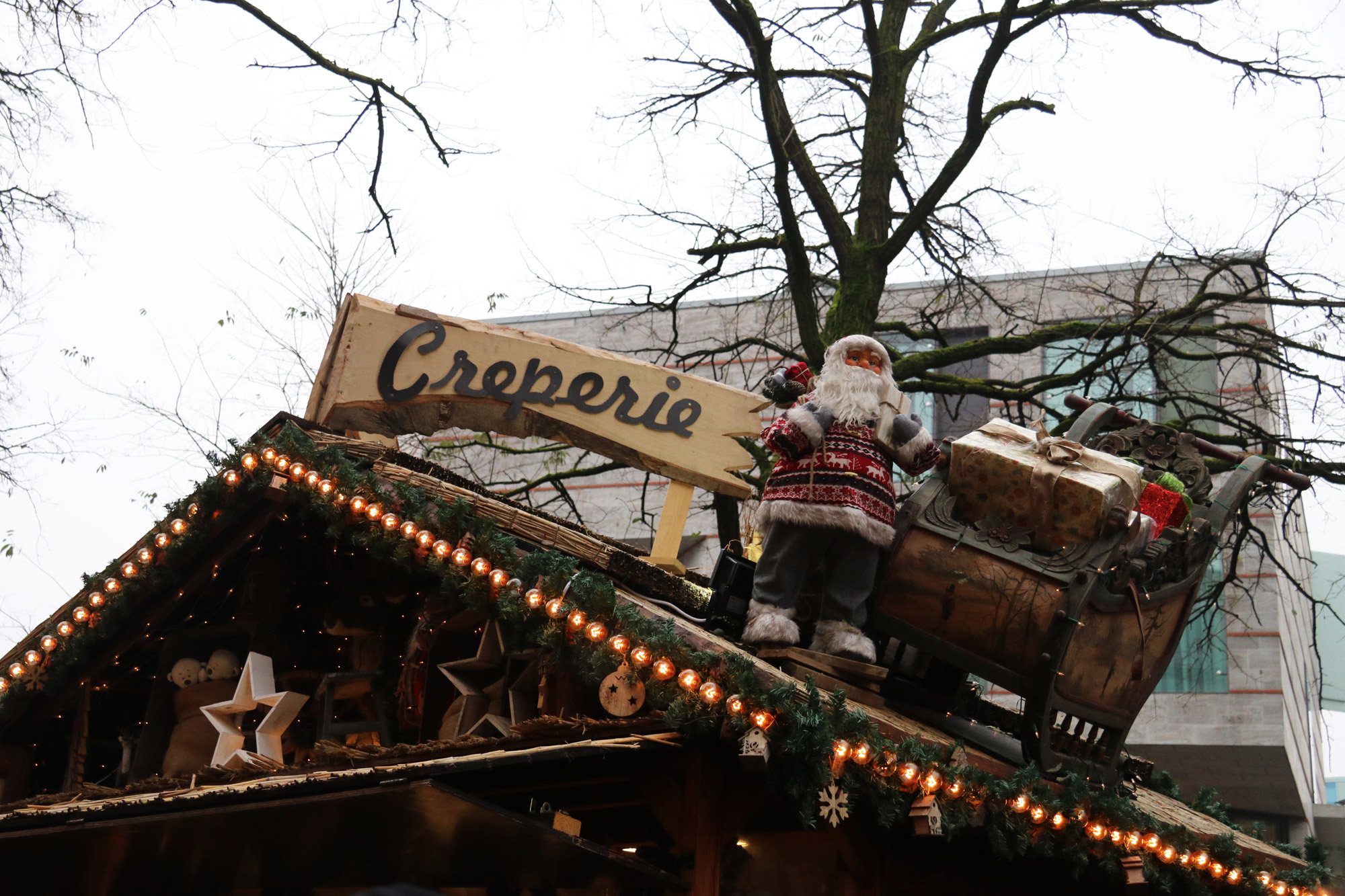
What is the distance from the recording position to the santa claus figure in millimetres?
6949

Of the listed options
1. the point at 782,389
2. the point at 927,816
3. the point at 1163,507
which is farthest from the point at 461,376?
the point at 1163,507

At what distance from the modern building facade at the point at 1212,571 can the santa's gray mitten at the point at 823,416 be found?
5269mm

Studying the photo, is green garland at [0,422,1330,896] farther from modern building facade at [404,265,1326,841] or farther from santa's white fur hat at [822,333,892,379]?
modern building facade at [404,265,1326,841]

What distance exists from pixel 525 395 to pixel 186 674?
2865mm

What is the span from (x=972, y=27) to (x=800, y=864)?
935 centimetres

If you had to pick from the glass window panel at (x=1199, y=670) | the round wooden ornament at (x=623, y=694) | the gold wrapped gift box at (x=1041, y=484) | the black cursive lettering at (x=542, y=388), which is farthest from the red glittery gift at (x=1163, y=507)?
the glass window panel at (x=1199, y=670)

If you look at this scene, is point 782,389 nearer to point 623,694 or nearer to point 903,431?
point 903,431

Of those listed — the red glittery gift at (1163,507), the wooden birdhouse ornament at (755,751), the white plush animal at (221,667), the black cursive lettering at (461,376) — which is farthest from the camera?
the white plush animal at (221,667)

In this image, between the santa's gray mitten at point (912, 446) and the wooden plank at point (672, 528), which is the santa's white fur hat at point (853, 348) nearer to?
the santa's gray mitten at point (912, 446)

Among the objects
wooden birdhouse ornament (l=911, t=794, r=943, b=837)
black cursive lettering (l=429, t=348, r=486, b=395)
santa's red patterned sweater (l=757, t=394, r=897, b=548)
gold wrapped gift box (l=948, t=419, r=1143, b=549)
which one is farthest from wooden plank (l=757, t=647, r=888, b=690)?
black cursive lettering (l=429, t=348, r=486, b=395)

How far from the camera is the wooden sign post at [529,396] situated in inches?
314

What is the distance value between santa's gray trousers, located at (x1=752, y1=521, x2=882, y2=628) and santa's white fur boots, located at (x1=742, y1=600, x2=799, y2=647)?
0.58 ft

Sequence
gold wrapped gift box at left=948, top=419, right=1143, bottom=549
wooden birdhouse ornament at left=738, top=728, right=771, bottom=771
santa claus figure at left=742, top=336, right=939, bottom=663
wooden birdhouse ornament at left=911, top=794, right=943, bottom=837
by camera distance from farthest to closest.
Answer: santa claus figure at left=742, top=336, right=939, bottom=663 → gold wrapped gift box at left=948, top=419, right=1143, bottom=549 → wooden birdhouse ornament at left=911, top=794, right=943, bottom=837 → wooden birdhouse ornament at left=738, top=728, right=771, bottom=771

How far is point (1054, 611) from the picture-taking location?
A: 6531mm
